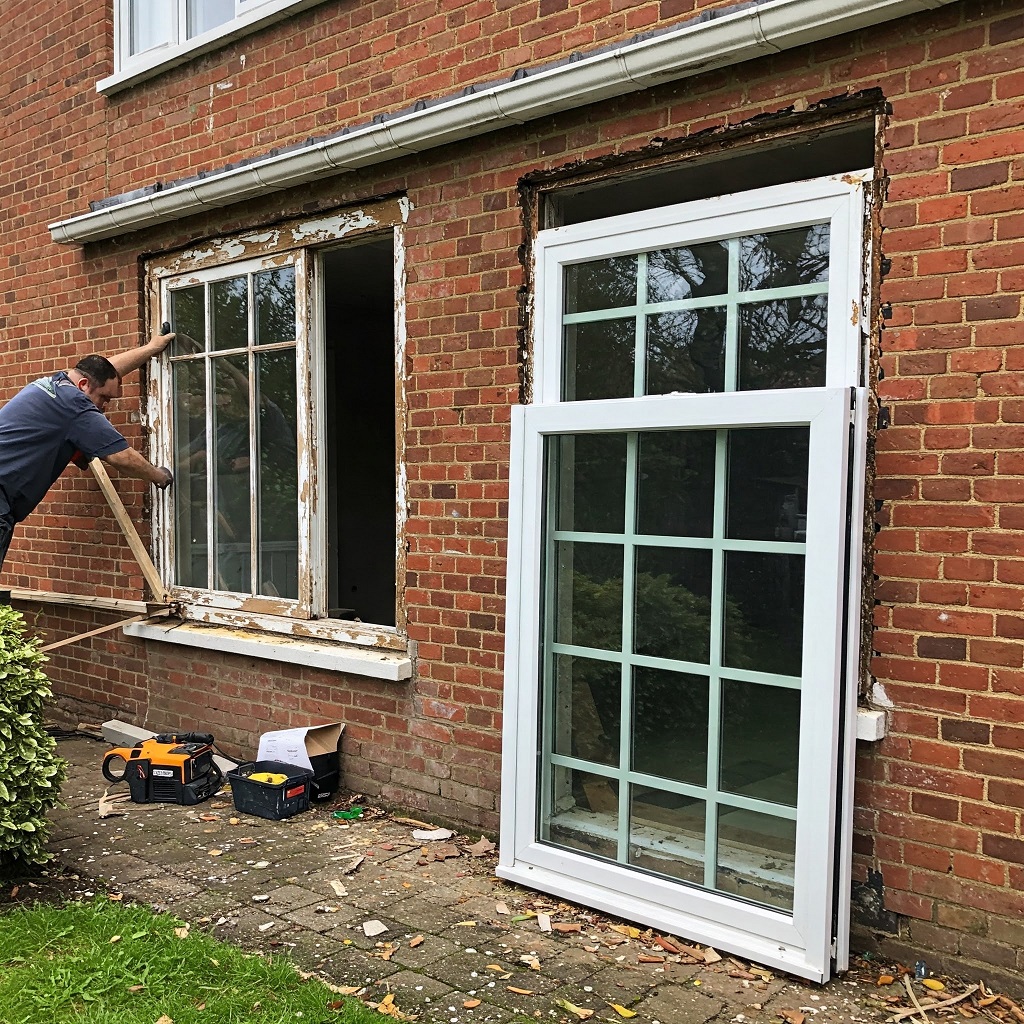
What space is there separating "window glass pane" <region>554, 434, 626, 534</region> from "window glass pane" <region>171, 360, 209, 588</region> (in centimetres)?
298

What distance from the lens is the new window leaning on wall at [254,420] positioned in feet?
17.6

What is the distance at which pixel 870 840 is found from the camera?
3330 mm

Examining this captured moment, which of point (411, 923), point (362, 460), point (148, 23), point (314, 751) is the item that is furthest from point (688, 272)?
point (362, 460)

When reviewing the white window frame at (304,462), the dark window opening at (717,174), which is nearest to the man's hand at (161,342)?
the white window frame at (304,462)

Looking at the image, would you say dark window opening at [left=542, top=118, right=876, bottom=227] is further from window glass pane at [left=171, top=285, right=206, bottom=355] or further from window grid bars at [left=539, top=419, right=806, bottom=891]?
window glass pane at [left=171, top=285, right=206, bottom=355]

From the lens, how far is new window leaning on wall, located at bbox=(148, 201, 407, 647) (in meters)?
5.38

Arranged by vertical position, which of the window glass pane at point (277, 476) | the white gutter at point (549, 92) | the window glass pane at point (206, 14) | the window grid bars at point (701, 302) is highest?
the window glass pane at point (206, 14)

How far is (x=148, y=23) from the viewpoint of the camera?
6.36 meters

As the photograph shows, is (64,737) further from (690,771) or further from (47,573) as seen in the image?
(690,771)

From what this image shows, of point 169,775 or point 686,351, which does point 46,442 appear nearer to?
point 169,775

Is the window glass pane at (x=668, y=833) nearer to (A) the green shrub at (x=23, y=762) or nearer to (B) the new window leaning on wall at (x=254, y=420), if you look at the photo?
(B) the new window leaning on wall at (x=254, y=420)

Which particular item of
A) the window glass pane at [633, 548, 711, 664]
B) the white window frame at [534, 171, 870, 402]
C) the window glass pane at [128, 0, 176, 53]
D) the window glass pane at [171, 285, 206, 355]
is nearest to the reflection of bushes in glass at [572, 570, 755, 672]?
the window glass pane at [633, 548, 711, 664]

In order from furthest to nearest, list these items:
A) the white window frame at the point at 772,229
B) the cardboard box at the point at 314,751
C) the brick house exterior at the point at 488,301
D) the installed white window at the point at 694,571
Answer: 1. the cardboard box at the point at 314,751
2. the white window frame at the point at 772,229
3. the installed white window at the point at 694,571
4. the brick house exterior at the point at 488,301

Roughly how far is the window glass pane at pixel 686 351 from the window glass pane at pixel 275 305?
98.2 inches
